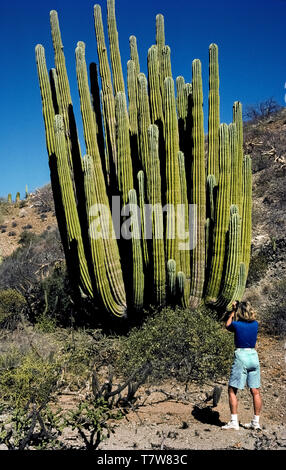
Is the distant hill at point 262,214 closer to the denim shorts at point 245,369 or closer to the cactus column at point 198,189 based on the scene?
the cactus column at point 198,189

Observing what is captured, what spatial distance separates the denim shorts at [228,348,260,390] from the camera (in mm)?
4535

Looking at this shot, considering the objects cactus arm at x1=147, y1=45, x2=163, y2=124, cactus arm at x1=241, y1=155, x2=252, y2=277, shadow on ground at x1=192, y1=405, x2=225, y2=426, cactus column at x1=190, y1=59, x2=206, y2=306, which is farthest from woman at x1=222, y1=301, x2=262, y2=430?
cactus arm at x1=147, y1=45, x2=163, y2=124

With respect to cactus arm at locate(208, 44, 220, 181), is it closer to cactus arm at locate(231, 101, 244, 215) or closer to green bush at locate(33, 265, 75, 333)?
cactus arm at locate(231, 101, 244, 215)

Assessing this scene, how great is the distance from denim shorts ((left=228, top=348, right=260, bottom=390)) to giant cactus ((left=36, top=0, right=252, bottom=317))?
3.02 metres

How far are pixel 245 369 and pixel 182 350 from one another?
219 cm

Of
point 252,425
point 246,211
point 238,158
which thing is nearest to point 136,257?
point 246,211

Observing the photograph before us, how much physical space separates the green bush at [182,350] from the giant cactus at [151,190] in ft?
2.75

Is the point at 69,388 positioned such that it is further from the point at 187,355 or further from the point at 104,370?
the point at 187,355

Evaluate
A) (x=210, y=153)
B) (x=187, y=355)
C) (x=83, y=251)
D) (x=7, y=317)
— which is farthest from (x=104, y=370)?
(x=210, y=153)

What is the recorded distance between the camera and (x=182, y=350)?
21.8ft

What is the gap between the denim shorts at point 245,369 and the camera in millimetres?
4535

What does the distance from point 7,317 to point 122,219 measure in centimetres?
375

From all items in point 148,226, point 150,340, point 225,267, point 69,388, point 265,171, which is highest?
point 265,171
